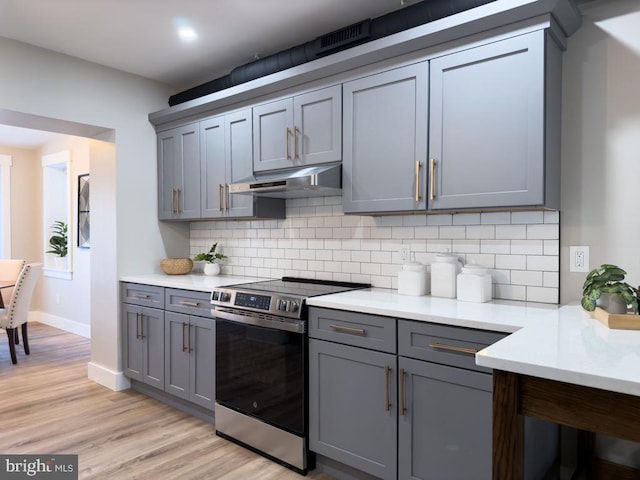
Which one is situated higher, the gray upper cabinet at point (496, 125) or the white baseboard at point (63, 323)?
the gray upper cabinet at point (496, 125)

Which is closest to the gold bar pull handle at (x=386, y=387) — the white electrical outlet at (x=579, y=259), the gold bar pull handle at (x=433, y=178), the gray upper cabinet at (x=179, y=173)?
the gold bar pull handle at (x=433, y=178)

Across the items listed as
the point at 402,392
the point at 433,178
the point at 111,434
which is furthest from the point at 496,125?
the point at 111,434

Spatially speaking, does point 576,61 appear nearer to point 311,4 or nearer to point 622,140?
point 622,140

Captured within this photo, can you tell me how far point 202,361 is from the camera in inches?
121

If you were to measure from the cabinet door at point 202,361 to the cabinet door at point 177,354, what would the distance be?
0.05 metres

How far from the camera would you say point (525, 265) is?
91.1 inches

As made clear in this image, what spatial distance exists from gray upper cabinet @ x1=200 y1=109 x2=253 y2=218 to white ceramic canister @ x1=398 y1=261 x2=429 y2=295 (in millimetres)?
1247

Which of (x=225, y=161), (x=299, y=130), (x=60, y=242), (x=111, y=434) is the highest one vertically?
(x=299, y=130)

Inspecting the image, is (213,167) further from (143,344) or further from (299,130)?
(143,344)

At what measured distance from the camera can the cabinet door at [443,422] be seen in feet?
5.98

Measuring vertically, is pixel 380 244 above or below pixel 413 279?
above

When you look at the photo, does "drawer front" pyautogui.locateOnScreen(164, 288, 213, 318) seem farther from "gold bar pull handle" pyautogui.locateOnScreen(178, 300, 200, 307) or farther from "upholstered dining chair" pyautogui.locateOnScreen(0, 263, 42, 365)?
"upholstered dining chair" pyautogui.locateOnScreen(0, 263, 42, 365)

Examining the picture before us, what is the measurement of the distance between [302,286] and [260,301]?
0.43 meters

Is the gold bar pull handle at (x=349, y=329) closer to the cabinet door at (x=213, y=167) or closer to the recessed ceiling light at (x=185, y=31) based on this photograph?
the cabinet door at (x=213, y=167)
